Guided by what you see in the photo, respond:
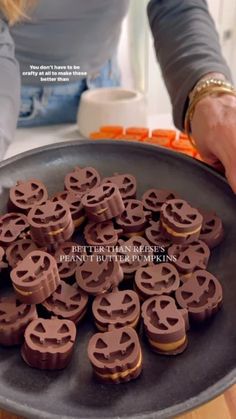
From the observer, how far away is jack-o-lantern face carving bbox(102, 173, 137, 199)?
1.95 feet

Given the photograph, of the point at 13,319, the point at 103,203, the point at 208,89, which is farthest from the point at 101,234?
the point at 208,89

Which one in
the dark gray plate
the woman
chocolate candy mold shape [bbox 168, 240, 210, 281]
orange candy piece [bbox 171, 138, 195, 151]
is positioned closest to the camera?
the dark gray plate

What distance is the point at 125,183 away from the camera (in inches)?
23.7

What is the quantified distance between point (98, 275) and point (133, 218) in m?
0.10

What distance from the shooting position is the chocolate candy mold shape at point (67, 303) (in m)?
0.46

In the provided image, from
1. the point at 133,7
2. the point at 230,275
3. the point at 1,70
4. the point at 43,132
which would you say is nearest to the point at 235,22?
the point at 133,7

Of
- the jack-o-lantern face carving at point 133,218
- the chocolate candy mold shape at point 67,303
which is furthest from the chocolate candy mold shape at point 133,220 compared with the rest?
the chocolate candy mold shape at point 67,303

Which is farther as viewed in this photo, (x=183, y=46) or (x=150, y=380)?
(x=183, y=46)

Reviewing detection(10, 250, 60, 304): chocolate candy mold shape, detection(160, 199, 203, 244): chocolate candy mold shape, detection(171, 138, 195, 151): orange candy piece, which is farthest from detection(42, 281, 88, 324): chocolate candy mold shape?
detection(171, 138, 195, 151): orange candy piece

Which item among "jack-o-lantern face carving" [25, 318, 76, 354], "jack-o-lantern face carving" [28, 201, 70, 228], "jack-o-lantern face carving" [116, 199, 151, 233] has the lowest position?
"jack-o-lantern face carving" [25, 318, 76, 354]

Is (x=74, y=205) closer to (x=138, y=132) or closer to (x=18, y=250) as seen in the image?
Answer: (x=18, y=250)

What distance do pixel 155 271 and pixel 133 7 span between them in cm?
106

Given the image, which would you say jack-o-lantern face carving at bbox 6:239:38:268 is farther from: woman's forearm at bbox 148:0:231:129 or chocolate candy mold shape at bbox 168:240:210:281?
woman's forearm at bbox 148:0:231:129

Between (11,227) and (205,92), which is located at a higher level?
(205,92)
